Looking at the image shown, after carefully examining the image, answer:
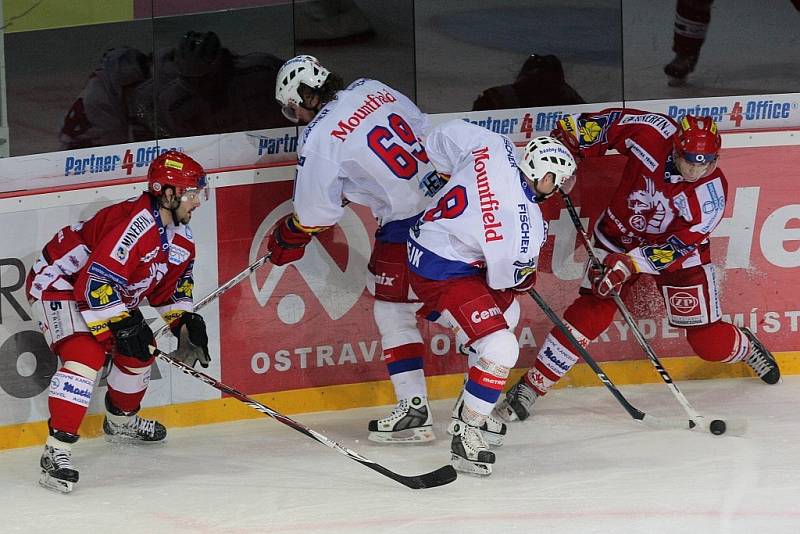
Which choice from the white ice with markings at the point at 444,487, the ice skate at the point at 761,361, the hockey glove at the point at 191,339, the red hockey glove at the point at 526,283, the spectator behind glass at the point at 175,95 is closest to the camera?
the white ice with markings at the point at 444,487

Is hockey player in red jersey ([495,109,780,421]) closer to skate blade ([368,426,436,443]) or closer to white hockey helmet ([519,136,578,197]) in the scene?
skate blade ([368,426,436,443])

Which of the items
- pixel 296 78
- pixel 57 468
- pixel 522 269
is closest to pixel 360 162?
pixel 296 78

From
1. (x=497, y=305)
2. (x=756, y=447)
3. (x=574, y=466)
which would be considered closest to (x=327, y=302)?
(x=497, y=305)

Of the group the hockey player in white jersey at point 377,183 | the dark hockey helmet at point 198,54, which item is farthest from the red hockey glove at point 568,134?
the dark hockey helmet at point 198,54

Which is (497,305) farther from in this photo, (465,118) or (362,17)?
(362,17)

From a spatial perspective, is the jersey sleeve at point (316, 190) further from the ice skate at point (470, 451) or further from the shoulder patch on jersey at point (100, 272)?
the ice skate at point (470, 451)

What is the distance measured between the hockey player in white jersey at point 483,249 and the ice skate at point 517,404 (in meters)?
0.61

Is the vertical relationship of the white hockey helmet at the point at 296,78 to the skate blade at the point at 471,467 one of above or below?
above

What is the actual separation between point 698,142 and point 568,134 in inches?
20.8

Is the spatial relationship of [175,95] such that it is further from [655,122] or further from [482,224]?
[655,122]

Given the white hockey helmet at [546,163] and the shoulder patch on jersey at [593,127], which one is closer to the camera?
the white hockey helmet at [546,163]

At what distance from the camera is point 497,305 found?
4.43 metres

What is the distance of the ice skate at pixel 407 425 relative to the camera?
185 inches

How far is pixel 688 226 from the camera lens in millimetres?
4793
